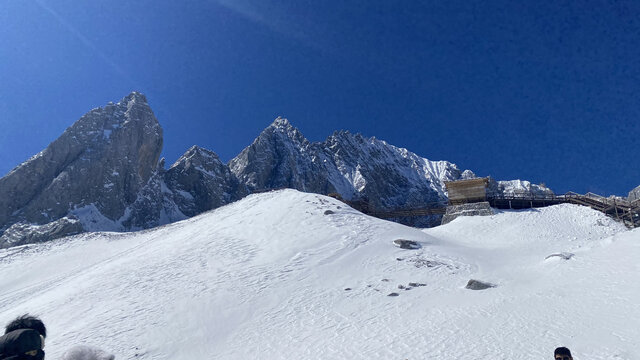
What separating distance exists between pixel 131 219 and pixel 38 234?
83.4ft

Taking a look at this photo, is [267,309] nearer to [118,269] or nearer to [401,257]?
[401,257]

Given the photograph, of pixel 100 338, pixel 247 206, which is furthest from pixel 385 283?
pixel 247 206

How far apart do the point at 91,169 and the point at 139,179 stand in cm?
1218

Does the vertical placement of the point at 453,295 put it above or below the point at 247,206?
below

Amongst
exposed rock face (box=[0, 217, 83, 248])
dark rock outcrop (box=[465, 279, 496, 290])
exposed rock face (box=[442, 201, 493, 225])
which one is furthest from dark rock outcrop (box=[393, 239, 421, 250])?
exposed rock face (box=[0, 217, 83, 248])

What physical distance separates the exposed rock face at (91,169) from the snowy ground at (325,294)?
72871 millimetres

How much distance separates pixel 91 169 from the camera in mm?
106438

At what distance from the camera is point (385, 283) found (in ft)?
67.6

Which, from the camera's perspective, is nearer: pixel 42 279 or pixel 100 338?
pixel 100 338

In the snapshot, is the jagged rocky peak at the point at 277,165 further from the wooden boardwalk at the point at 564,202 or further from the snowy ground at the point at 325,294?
the snowy ground at the point at 325,294

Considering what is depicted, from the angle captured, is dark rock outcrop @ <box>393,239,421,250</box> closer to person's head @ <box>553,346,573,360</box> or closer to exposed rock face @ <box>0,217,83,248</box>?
person's head @ <box>553,346,573,360</box>

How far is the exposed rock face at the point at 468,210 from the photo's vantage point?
43.8m

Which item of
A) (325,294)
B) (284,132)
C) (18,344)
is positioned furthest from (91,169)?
(18,344)

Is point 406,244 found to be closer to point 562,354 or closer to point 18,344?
point 562,354
